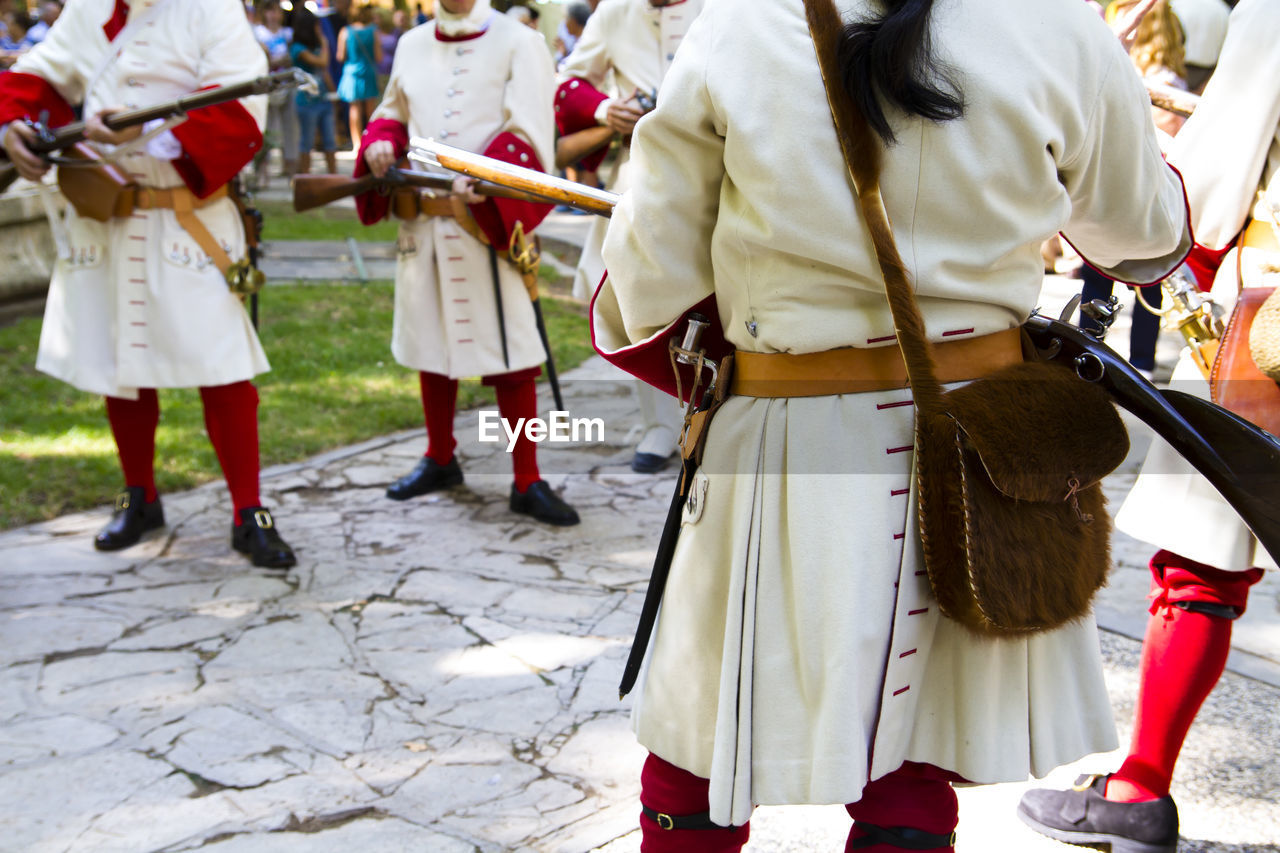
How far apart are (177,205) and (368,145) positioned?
707 mm

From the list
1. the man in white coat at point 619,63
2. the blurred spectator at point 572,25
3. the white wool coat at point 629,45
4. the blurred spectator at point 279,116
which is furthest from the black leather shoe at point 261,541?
the blurred spectator at point 572,25

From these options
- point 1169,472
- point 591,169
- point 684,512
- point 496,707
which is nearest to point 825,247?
point 684,512

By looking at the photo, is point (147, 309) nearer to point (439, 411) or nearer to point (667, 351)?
point (439, 411)

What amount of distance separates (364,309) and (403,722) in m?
5.49

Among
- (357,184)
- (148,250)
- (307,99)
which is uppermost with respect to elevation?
(307,99)

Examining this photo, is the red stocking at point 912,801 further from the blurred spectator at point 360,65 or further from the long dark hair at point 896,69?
the blurred spectator at point 360,65

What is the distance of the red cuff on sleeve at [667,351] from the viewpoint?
5.54 feet

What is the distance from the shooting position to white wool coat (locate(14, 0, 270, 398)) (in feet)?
12.5

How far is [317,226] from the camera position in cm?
1149

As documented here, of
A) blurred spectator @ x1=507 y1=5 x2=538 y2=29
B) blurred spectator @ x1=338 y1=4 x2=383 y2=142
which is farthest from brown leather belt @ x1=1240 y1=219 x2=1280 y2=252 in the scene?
blurred spectator @ x1=338 y1=4 x2=383 y2=142

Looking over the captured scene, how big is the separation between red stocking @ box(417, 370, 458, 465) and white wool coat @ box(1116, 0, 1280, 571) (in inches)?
117

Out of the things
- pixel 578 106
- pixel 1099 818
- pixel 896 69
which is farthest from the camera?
pixel 578 106

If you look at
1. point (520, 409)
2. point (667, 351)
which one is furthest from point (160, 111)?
point (667, 351)

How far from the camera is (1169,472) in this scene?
225 cm
